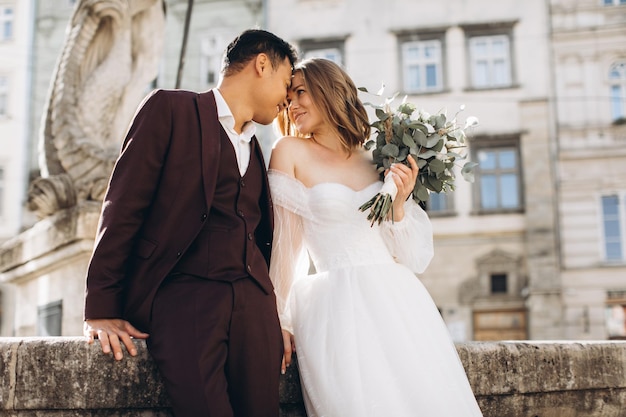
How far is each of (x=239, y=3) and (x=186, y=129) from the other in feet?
73.7

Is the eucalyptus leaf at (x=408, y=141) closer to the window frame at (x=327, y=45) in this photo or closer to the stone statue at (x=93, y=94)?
the stone statue at (x=93, y=94)

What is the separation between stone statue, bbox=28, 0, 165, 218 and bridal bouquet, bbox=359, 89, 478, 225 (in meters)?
2.45

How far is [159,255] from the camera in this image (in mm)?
2846

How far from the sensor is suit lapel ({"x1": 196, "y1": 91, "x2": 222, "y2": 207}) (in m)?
2.89

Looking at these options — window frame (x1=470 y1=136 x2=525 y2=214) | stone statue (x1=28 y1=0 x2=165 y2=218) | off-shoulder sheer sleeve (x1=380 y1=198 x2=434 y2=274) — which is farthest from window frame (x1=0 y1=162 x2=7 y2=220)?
off-shoulder sheer sleeve (x1=380 y1=198 x2=434 y2=274)

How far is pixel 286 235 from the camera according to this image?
140 inches

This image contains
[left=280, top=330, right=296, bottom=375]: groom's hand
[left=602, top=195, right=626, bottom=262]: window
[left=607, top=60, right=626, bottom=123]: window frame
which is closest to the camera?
[left=280, top=330, right=296, bottom=375]: groom's hand

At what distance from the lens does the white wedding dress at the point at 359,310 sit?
10.2 ft

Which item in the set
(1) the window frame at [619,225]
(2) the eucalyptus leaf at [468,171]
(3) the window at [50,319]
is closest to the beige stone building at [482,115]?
(1) the window frame at [619,225]

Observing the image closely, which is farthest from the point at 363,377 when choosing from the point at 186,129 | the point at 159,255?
the point at 186,129

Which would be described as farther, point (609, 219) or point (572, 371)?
point (609, 219)

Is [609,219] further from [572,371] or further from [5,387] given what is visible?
[5,387]

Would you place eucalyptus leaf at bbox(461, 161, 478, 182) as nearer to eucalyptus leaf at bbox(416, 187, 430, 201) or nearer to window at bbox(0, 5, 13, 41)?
eucalyptus leaf at bbox(416, 187, 430, 201)

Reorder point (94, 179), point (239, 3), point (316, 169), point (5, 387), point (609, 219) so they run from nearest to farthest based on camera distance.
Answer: point (5, 387) → point (316, 169) → point (94, 179) → point (609, 219) → point (239, 3)
